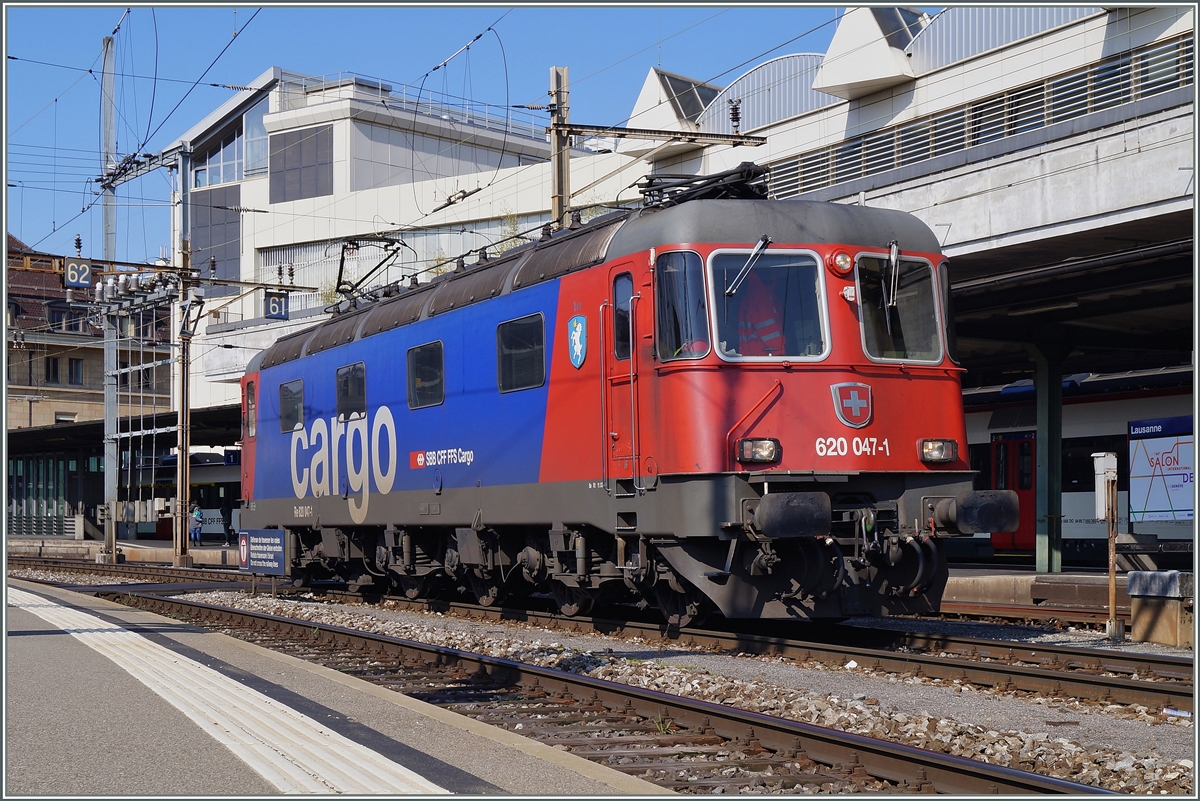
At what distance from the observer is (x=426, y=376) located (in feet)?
49.0

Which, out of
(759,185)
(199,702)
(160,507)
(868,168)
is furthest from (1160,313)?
(160,507)

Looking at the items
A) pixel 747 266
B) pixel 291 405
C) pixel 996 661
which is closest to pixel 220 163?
pixel 291 405

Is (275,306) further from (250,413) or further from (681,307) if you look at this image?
(681,307)

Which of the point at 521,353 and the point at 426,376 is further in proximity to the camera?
the point at 426,376

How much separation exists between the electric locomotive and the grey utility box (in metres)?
2.68

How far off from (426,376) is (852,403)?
19.7 ft

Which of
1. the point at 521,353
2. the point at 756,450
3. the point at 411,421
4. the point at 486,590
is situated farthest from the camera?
the point at 486,590

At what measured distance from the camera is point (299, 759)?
639 centimetres

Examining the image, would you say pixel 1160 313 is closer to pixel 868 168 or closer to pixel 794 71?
pixel 868 168

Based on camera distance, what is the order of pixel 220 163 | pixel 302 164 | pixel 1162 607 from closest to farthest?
pixel 1162 607 < pixel 302 164 < pixel 220 163

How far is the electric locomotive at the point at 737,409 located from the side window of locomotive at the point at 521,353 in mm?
23

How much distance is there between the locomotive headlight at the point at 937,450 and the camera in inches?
427

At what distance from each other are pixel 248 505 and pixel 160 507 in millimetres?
12005

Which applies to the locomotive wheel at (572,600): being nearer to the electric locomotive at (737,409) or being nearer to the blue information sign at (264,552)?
the electric locomotive at (737,409)
